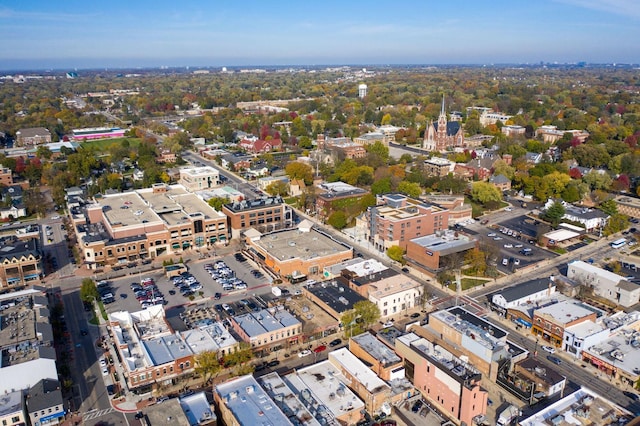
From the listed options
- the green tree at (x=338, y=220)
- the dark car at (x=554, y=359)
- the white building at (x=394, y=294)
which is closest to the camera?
→ the dark car at (x=554, y=359)

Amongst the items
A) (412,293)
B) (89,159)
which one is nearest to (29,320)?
(412,293)

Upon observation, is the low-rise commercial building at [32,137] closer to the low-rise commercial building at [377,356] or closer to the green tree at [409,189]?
the green tree at [409,189]

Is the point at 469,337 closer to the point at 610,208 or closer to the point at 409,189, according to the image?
the point at 409,189

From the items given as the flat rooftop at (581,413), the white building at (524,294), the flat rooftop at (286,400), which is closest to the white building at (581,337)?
the white building at (524,294)

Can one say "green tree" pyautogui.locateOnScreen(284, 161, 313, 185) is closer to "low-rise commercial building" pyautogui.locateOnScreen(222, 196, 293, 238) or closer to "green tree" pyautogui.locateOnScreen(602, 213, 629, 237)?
"low-rise commercial building" pyautogui.locateOnScreen(222, 196, 293, 238)

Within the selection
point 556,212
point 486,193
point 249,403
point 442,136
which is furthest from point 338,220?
point 442,136

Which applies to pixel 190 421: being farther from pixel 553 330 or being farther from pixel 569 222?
pixel 569 222
